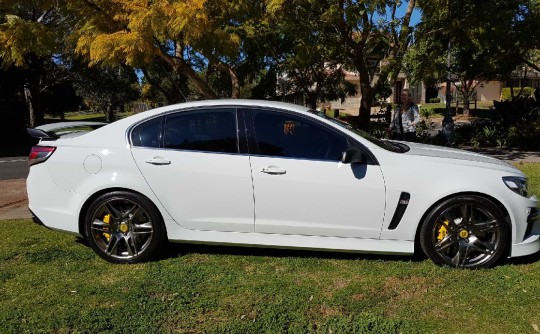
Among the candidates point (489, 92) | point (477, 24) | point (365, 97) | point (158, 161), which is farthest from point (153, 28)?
point (489, 92)

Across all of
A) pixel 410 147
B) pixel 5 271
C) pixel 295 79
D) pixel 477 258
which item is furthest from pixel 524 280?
pixel 295 79

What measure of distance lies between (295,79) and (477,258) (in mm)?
13612

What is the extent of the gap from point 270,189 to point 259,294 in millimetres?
921

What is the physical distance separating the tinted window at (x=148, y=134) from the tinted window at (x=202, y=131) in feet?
0.25

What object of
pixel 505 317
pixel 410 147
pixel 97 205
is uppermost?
pixel 410 147

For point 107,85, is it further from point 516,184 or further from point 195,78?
point 516,184

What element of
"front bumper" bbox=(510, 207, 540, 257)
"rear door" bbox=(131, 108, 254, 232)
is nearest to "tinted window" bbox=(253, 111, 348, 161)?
"rear door" bbox=(131, 108, 254, 232)

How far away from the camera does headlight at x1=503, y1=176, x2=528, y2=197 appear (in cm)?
428

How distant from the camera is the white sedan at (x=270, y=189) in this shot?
4277 millimetres

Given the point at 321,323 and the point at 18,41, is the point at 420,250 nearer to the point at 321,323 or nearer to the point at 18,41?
the point at 321,323

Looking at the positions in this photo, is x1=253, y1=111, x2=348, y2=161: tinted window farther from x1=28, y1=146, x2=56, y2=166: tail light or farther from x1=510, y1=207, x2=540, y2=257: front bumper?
x1=28, y1=146, x2=56, y2=166: tail light

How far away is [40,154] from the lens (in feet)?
15.6

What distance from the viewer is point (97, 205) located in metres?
4.60

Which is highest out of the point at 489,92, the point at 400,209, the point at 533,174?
the point at 489,92
